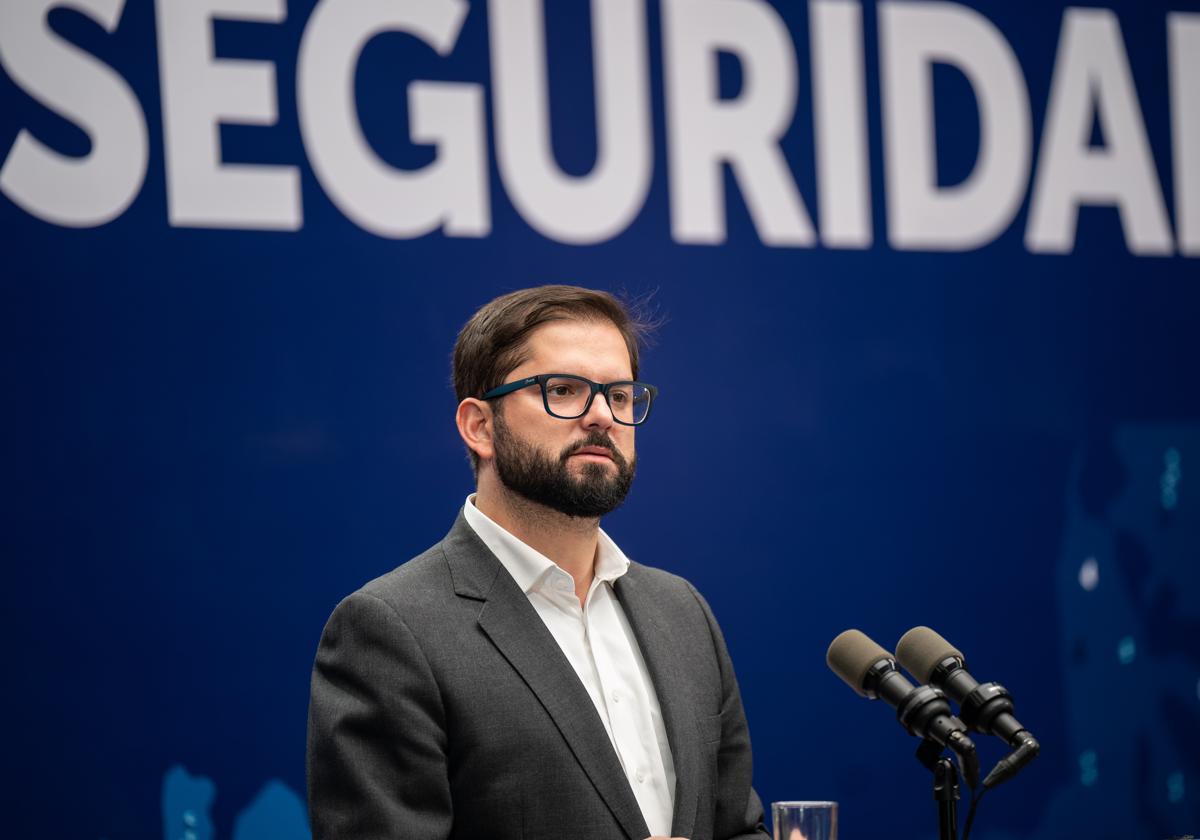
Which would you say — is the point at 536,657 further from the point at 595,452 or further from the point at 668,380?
the point at 668,380

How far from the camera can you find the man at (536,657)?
2.25 meters

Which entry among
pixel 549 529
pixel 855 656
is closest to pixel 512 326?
pixel 549 529

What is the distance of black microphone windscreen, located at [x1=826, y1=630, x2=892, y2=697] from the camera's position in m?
2.09

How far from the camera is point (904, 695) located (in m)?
2.00

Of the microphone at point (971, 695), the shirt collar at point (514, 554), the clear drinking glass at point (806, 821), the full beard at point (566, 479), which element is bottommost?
the clear drinking glass at point (806, 821)

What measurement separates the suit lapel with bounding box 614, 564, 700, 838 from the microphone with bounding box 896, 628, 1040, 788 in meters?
0.46

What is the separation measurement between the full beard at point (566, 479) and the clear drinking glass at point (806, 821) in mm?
691

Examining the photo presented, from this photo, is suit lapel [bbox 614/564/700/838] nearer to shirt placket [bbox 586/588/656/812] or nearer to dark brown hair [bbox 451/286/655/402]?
shirt placket [bbox 586/588/656/812]

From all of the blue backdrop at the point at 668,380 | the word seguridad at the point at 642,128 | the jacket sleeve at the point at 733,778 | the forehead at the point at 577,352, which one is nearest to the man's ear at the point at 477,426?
the forehead at the point at 577,352

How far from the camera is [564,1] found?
402 cm

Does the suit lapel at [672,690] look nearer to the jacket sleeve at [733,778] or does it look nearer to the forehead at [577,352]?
the jacket sleeve at [733,778]

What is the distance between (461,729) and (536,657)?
180 millimetres

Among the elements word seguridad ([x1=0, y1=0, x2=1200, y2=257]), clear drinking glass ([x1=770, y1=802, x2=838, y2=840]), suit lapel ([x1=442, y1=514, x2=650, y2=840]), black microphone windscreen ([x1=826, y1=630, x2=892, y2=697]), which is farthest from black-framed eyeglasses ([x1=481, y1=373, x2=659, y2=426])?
word seguridad ([x1=0, y1=0, x2=1200, y2=257])

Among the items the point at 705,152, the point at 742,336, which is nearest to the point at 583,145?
the point at 705,152
